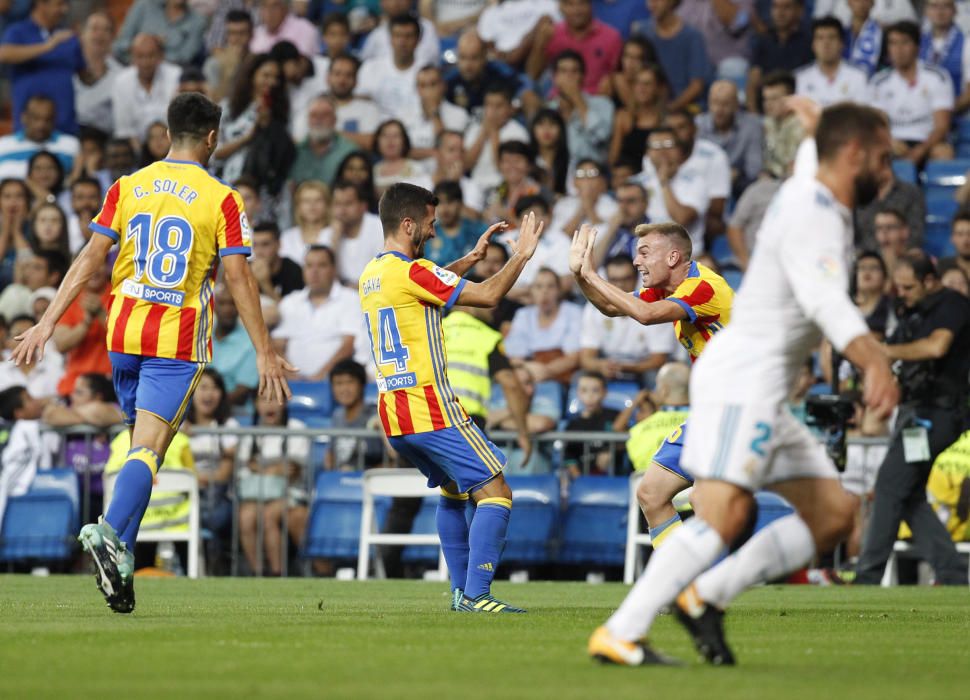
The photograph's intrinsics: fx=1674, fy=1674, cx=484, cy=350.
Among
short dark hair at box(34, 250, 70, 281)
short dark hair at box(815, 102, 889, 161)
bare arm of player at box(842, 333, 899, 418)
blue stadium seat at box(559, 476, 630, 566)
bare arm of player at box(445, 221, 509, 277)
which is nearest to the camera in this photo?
bare arm of player at box(842, 333, 899, 418)

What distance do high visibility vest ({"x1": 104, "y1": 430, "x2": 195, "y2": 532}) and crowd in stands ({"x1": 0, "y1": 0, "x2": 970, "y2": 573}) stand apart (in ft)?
2.01

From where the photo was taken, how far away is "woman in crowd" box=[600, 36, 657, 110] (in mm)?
19219

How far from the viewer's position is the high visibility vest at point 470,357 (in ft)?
47.2

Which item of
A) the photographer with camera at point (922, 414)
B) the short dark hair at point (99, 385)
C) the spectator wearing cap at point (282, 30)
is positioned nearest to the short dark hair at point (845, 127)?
the photographer with camera at point (922, 414)

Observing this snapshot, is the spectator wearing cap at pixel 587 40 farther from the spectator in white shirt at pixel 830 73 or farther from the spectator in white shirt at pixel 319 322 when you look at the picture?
the spectator in white shirt at pixel 319 322

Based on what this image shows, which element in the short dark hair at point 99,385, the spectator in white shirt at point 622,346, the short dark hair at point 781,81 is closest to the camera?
the short dark hair at point 99,385

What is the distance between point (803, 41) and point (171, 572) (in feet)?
31.1

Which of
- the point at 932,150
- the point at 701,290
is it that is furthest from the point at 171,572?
the point at 932,150

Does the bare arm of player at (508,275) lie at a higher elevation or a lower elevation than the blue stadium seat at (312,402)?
higher

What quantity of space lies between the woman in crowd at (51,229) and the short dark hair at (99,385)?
2540 millimetres

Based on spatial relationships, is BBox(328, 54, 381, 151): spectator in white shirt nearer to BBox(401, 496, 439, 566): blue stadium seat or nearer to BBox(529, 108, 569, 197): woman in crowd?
BBox(529, 108, 569, 197): woman in crowd

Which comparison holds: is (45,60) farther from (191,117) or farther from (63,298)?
(63,298)

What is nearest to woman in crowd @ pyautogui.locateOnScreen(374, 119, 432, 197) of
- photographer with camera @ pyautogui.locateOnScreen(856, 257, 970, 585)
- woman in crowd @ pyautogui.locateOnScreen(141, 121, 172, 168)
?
woman in crowd @ pyautogui.locateOnScreen(141, 121, 172, 168)

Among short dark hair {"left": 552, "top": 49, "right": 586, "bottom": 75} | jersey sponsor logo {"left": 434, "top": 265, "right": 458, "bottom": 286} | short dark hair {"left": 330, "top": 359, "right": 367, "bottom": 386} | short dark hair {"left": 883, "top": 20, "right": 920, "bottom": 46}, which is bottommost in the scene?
short dark hair {"left": 330, "top": 359, "right": 367, "bottom": 386}
